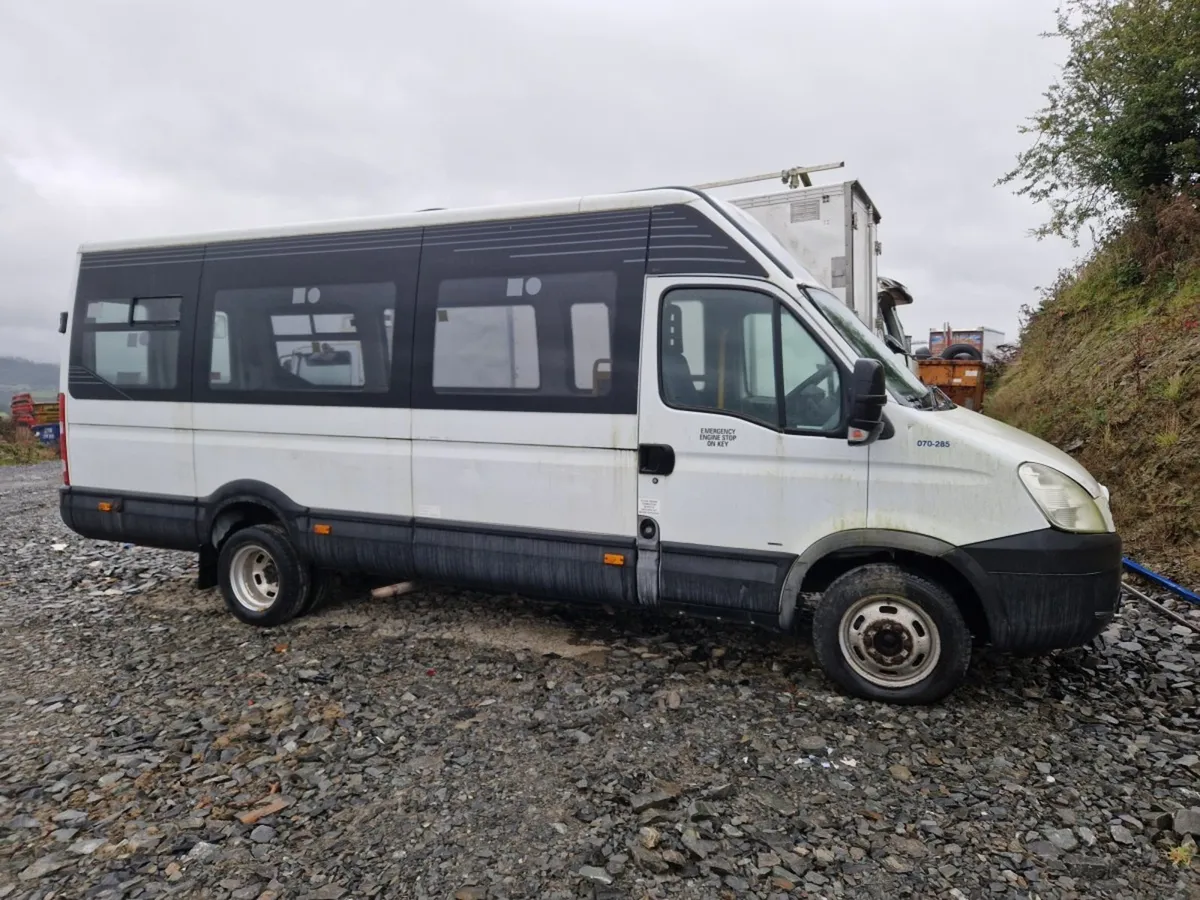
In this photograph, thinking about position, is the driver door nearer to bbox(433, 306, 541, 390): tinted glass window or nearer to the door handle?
the door handle

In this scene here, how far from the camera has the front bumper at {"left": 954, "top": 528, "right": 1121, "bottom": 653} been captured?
12.9 feet

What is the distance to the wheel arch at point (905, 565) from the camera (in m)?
4.07

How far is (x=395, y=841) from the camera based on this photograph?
10.4ft

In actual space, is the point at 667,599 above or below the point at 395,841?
above

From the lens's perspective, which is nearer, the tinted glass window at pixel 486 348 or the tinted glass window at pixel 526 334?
the tinted glass window at pixel 526 334

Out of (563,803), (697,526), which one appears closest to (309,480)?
(697,526)

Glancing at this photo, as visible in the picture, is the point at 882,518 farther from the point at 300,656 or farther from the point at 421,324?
the point at 300,656

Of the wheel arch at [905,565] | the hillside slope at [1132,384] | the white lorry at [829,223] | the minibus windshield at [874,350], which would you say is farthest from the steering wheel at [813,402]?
the hillside slope at [1132,384]

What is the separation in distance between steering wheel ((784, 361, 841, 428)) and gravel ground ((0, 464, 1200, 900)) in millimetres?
1554

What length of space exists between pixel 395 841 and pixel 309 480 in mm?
3114

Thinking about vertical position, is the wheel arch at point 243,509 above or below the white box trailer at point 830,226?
below

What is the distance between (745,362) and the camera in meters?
4.47

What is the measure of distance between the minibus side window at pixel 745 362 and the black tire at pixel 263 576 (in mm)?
3155

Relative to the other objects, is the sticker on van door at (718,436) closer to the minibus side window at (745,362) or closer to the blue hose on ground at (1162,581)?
the minibus side window at (745,362)
